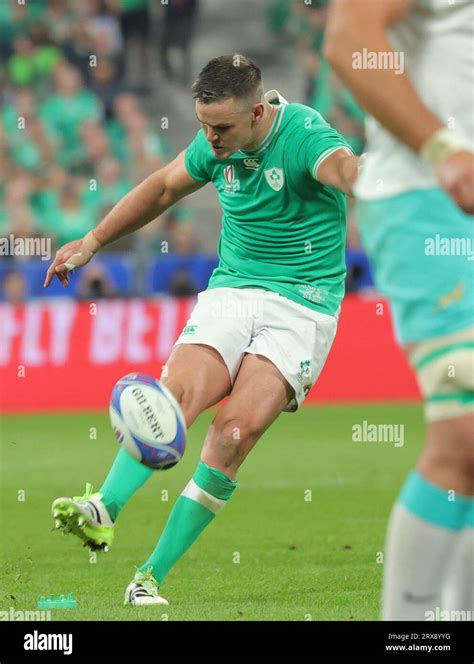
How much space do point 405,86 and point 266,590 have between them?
3253 mm

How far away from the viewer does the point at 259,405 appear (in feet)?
17.9

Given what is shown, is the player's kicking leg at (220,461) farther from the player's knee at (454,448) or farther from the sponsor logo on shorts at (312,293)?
the player's knee at (454,448)

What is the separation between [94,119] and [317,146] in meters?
12.4

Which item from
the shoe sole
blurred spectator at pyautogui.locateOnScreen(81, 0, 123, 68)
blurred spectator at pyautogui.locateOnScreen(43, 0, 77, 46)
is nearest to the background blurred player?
the shoe sole

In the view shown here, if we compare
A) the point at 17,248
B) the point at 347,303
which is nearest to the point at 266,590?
the point at 347,303

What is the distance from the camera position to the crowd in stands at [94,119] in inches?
614

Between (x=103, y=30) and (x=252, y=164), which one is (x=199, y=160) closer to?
(x=252, y=164)

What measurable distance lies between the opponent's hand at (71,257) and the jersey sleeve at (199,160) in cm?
53

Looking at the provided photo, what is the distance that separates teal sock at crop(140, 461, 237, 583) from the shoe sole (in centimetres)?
34

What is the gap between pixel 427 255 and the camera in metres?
3.21

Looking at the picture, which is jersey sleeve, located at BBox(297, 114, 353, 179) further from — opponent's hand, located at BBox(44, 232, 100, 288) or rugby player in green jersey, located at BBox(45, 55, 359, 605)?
opponent's hand, located at BBox(44, 232, 100, 288)
